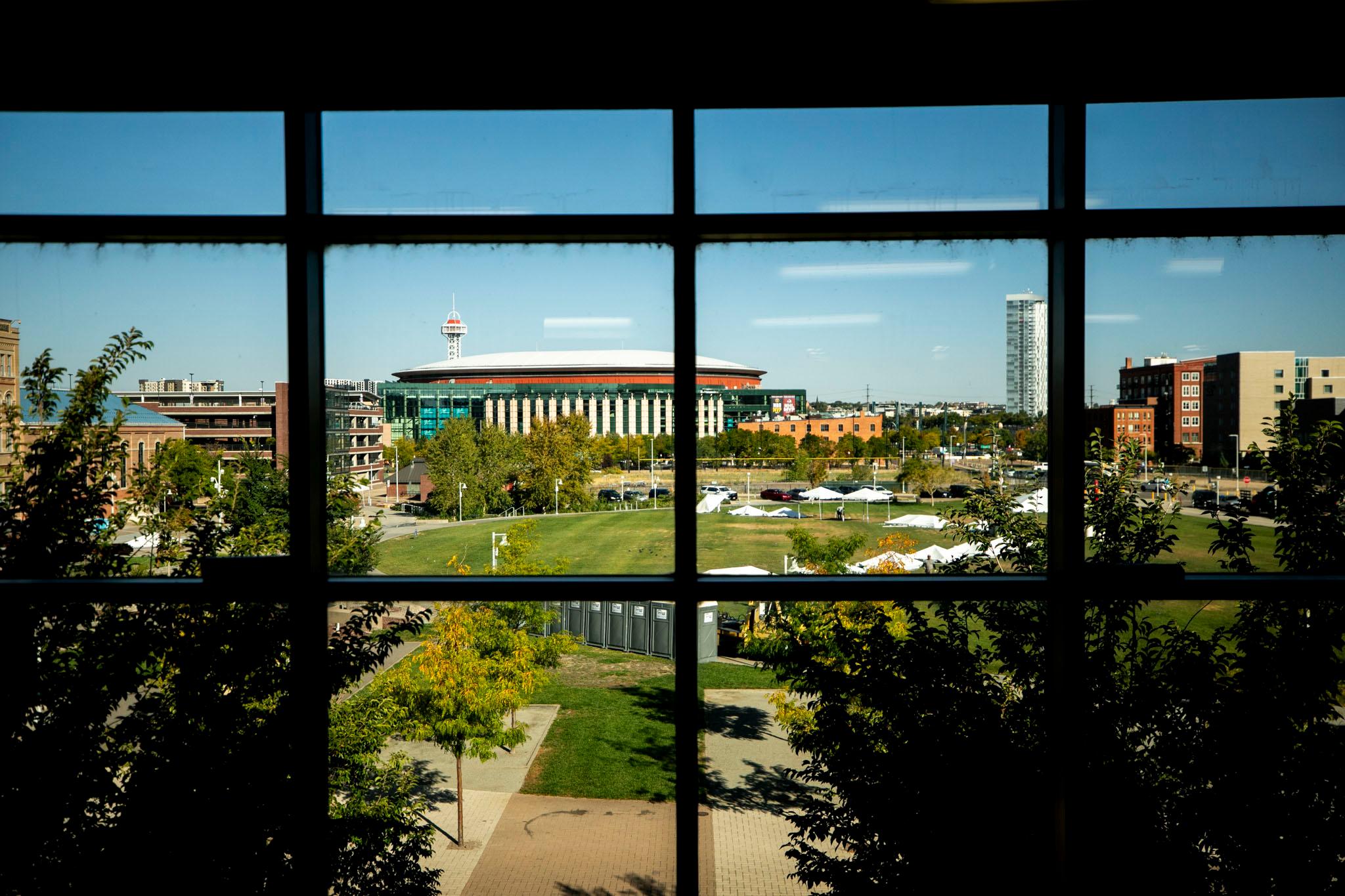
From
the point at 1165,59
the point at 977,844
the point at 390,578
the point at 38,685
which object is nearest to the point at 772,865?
the point at 977,844

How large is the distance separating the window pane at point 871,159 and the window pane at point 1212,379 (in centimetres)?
39

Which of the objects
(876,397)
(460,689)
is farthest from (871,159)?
(460,689)

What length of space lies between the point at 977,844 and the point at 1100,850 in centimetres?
36

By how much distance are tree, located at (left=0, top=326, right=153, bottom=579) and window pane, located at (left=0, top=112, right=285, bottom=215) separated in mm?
443

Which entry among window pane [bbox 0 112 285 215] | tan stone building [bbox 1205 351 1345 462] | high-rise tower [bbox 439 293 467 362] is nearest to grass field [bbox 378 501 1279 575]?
tan stone building [bbox 1205 351 1345 462]

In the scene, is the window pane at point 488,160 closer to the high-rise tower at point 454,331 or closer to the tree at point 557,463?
the high-rise tower at point 454,331

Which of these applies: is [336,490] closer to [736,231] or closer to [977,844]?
[736,231]

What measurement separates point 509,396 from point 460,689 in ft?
3.08

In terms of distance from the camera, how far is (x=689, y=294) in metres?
2.30

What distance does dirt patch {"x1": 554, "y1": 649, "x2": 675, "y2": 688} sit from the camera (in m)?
2.42

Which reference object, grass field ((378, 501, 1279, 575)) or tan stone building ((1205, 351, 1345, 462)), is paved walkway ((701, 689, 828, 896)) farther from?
tan stone building ((1205, 351, 1345, 462))

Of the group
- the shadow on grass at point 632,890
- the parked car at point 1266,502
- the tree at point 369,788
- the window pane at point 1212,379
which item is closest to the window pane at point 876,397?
the window pane at point 1212,379

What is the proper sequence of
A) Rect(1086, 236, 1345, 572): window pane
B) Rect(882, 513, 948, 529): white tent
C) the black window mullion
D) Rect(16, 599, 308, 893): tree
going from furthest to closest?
1. Rect(882, 513, 948, 529): white tent
2. Rect(1086, 236, 1345, 572): window pane
3. Rect(16, 599, 308, 893): tree
4. the black window mullion

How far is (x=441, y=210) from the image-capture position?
2.48m
